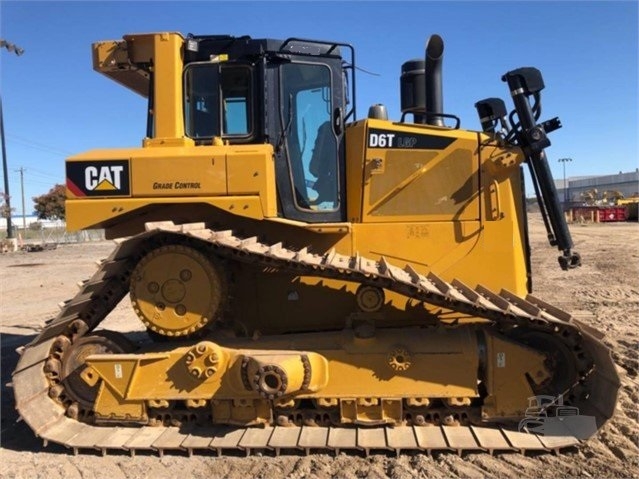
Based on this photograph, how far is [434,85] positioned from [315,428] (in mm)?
3444

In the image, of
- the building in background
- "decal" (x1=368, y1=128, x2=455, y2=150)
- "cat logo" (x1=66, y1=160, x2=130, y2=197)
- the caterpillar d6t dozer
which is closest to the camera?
the caterpillar d6t dozer

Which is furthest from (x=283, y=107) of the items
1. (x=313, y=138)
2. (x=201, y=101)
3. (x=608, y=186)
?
(x=608, y=186)

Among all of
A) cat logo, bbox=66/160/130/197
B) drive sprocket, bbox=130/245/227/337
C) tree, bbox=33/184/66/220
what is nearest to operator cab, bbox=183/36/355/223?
cat logo, bbox=66/160/130/197

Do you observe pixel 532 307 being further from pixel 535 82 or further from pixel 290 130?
pixel 290 130

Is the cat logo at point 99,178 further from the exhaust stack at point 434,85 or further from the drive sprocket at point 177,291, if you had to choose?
the exhaust stack at point 434,85

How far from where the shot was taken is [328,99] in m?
4.95

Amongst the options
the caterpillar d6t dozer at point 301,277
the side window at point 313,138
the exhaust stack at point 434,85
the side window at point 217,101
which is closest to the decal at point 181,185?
the caterpillar d6t dozer at point 301,277

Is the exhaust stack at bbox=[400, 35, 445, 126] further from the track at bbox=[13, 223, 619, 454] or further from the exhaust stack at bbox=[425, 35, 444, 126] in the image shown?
the track at bbox=[13, 223, 619, 454]

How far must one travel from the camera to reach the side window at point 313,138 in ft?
16.1

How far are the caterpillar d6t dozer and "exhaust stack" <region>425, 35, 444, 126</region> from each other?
0.17 feet

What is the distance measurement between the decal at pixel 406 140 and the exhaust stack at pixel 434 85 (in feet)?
1.54

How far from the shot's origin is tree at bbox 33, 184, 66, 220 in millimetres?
53344

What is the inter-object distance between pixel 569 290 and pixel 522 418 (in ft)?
26.5

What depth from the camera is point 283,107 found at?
486 cm
